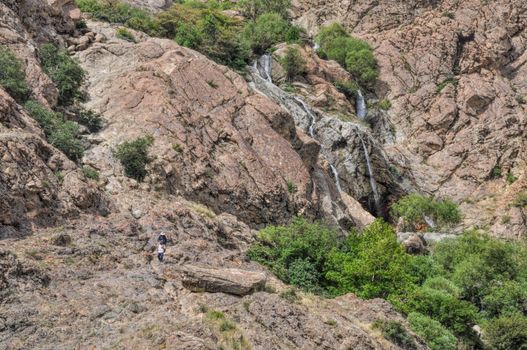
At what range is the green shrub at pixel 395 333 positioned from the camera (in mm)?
21734

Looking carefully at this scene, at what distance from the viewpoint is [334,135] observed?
50219mm

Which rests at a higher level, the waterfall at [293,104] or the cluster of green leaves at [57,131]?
the cluster of green leaves at [57,131]

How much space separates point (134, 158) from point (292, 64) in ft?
113

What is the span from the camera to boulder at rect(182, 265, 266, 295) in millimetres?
19016

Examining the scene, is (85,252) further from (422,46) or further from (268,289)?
(422,46)

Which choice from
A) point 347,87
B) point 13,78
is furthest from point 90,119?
point 347,87

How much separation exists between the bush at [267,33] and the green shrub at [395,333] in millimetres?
48368

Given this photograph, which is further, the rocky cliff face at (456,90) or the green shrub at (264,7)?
the green shrub at (264,7)

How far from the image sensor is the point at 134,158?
30.0 meters

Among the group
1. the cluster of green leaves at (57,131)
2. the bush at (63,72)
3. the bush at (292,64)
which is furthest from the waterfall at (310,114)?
the cluster of green leaves at (57,131)

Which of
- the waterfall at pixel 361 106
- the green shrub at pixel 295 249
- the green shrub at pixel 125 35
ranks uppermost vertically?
the green shrub at pixel 125 35

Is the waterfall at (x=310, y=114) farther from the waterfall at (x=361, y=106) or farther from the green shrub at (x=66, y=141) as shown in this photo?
the green shrub at (x=66, y=141)

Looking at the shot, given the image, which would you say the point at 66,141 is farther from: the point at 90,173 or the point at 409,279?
the point at 409,279

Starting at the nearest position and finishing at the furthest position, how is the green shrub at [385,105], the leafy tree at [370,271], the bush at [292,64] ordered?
1. the leafy tree at [370,271]
2. the bush at [292,64]
3. the green shrub at [385,105]
